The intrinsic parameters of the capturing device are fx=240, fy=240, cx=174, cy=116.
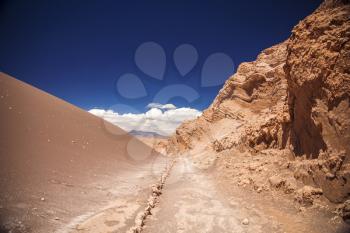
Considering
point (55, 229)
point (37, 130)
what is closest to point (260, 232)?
point (55, 229)

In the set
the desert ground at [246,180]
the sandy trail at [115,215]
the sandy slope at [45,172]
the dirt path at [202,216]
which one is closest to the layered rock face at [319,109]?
the desert ground at [246,180]

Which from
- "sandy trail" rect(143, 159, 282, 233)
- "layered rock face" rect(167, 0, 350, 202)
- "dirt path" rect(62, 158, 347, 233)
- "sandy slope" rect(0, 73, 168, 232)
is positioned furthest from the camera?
"layered rock face" rect(167, 0, 350, 202)

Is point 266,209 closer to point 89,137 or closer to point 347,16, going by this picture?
point 347,16

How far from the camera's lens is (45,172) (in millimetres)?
11234

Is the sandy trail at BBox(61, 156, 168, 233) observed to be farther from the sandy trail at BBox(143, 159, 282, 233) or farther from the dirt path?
the sandy trail at BBox(143, 159, 282, 233)

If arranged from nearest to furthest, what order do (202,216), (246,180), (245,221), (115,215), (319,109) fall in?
(245,221) → (202,216) → (115,215) → (319,109) → (246,180)

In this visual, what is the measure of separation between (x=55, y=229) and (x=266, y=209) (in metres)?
7.07

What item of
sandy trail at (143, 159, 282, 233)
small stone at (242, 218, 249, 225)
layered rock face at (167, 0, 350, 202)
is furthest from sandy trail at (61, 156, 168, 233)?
layered rock face at (167, 0, 350, 202)

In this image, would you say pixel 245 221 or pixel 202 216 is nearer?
pixel 245 221

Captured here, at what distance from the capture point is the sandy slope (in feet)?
24.9

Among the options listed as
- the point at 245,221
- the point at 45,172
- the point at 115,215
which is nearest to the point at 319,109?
the point at 245,221

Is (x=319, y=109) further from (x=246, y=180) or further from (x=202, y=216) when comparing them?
(x=202, y=216)

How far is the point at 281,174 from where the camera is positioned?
10.8 metres

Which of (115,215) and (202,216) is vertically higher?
(202,216)
